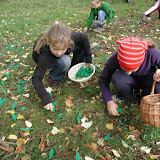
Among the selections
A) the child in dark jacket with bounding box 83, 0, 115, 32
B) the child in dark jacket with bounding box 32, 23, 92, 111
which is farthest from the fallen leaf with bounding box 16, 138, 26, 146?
the child in dark jacket with bounding box 83, 0, 115, 32

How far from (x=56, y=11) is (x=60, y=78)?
419 centimetres

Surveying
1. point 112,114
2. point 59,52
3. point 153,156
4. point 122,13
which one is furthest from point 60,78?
point 122,13

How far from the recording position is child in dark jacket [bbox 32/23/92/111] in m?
1.75

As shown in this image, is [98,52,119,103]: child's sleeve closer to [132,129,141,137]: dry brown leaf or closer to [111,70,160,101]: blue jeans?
[111,70,160,101]: blue jeans

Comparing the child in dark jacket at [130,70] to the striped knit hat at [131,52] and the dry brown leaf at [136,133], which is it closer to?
the striped knit hat at [131,52]

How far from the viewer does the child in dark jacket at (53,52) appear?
175 cm

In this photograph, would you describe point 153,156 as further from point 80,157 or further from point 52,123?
point 52,123

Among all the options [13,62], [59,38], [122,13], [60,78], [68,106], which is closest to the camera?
[59,38]

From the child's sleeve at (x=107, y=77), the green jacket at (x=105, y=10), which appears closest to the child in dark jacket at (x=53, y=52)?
the child's sleeve at (x=107, y=77)

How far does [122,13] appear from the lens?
5.34m

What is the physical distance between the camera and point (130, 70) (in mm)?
1503

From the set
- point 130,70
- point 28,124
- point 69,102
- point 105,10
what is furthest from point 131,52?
point 105,10

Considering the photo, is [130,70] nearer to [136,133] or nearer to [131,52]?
[131,52]

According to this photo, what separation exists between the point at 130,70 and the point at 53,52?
3.07 feet
